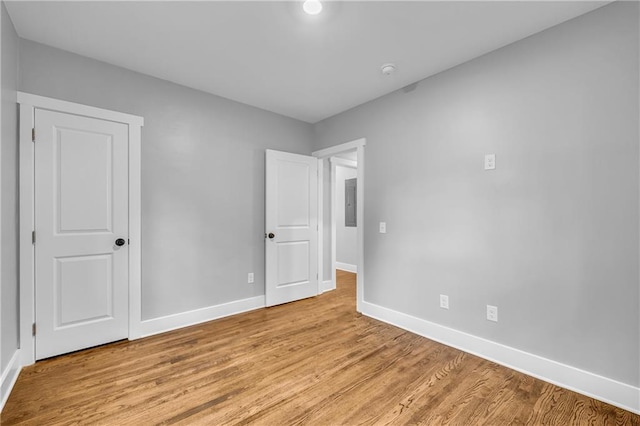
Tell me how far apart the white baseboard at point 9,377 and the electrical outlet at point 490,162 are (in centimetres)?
369

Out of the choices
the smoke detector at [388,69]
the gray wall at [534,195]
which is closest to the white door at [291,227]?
the gray wall at [534,195]

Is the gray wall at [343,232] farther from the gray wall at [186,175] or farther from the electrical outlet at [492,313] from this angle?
the electrical outlet at [492,313]

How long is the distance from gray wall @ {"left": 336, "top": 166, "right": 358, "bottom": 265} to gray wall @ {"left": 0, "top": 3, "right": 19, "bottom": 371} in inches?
204

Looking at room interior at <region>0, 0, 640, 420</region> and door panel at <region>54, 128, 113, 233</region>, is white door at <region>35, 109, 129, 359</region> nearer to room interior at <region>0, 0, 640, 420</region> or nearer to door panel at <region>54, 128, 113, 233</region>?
door panel at <region>54, 128, 113, 233</region>

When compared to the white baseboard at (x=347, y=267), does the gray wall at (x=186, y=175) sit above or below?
above

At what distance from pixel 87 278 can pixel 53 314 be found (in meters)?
0.34

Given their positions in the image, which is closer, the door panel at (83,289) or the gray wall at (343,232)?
the door panel at (83,289)

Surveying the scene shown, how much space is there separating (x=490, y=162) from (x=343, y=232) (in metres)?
4.43

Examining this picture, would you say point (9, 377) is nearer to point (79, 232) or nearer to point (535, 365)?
point (79, 232)

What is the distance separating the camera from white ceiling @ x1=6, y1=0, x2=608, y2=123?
189 cm

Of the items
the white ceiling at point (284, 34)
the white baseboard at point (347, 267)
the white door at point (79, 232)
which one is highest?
the white ceiling at point (284, 34)

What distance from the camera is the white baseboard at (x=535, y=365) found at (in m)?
1.75

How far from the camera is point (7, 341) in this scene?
1.88m

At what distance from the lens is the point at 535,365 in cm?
208
